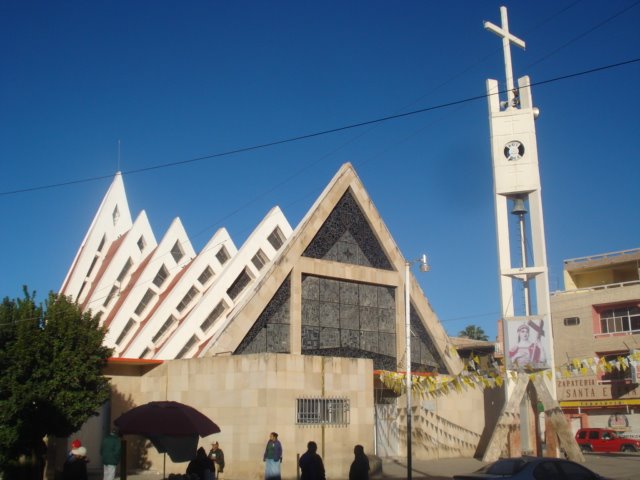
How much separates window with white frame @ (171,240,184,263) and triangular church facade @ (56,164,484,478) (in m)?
0.09

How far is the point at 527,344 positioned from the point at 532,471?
15.9 m

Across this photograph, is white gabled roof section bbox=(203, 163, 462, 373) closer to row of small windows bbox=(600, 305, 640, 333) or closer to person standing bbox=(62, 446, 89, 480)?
person standing bbox=(62, 446, 89, 480)

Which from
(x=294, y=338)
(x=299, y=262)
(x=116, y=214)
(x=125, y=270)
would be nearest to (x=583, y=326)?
(x=299, y=262)

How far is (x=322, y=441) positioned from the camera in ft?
69.5

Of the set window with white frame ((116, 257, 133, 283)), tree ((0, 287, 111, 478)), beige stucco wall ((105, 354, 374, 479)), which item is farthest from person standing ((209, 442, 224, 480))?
window with white frame ((116, 257, 133, 283))

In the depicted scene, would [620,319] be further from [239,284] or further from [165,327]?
[165,327]

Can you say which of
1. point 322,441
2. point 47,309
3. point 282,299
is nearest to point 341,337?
point 282,299

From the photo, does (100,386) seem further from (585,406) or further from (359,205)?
(585,406)

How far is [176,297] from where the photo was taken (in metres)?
35.1

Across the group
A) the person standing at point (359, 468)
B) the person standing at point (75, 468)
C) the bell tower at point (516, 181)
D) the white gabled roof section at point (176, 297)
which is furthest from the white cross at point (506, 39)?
the person standing at point (75, 468)

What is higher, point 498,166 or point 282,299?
point 498,166

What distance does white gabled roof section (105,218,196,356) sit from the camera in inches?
1465

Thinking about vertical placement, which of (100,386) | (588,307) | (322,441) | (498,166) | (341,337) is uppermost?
(498,166)

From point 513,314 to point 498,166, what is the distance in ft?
20.4
